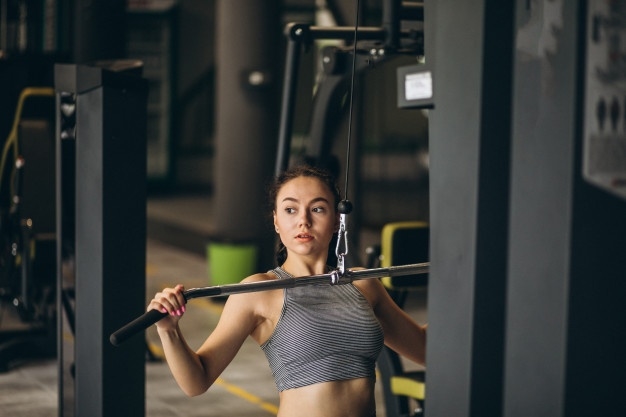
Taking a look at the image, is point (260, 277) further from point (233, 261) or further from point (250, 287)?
point (233, 261)

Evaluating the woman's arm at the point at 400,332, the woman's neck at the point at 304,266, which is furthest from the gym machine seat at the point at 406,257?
the woman's neck at the point at 304,266

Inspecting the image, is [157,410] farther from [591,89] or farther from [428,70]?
[591,89]

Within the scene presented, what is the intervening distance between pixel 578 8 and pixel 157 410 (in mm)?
4847

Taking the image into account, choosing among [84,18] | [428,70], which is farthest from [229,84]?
[428,70]

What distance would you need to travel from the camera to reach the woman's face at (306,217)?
3064mm

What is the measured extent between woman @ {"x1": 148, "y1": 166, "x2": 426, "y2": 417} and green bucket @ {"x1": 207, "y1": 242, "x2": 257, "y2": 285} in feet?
20.6

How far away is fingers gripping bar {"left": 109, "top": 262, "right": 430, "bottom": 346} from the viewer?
2.55 metres

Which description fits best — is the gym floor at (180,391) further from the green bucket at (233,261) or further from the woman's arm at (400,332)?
the woman's arm at (400,332)

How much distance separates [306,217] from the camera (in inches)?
121

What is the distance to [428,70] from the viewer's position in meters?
2.27

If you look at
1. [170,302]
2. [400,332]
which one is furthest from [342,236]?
[400,332]

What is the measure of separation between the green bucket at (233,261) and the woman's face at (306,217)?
6.29m

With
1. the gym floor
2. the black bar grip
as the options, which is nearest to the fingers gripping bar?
the black bar grip

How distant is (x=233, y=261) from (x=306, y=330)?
6.43 m
